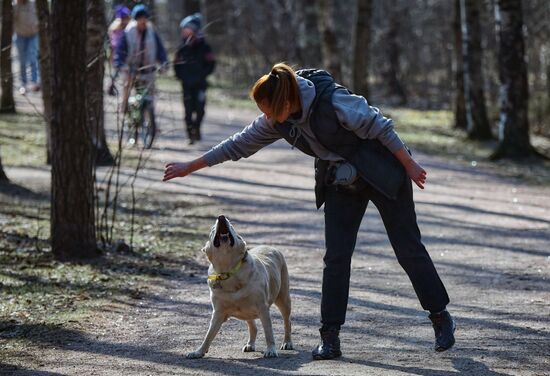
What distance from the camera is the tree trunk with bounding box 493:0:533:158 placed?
17875mm

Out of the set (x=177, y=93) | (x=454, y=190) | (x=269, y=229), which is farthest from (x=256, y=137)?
(x=177, y=93)

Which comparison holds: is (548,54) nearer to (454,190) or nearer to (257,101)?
(454,190)

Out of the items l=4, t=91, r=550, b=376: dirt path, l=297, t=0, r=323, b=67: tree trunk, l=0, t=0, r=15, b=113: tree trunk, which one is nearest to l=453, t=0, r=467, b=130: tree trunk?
l=4, t=91, r=550, b=376: dirt path

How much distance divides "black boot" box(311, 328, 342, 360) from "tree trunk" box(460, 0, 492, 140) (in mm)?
14937

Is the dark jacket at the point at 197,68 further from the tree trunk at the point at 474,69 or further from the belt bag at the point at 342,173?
the belt bag at the point at 342,173

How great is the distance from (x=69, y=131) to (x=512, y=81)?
34.0ft

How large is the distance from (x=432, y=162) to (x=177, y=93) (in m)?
11.2

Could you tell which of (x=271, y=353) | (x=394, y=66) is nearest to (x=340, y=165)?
(x=271, y=353)

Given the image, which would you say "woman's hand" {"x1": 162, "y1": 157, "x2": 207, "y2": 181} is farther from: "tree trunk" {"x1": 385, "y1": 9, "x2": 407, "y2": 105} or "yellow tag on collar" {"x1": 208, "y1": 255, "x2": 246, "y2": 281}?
"tree trunk" {"x1": 385, "y1": 9, "x2": 407, "y2": 105}

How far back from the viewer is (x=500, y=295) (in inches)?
342

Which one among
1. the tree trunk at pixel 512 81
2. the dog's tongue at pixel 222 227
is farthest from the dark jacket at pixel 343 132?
the tree trunk at pixel 512 81

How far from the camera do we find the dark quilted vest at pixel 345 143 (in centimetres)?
623

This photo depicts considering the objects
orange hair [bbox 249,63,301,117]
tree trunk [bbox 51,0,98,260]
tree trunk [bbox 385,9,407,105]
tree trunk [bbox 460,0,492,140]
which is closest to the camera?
orange hair [bbox 249,63,301,117]

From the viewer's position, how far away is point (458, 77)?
23641mm
